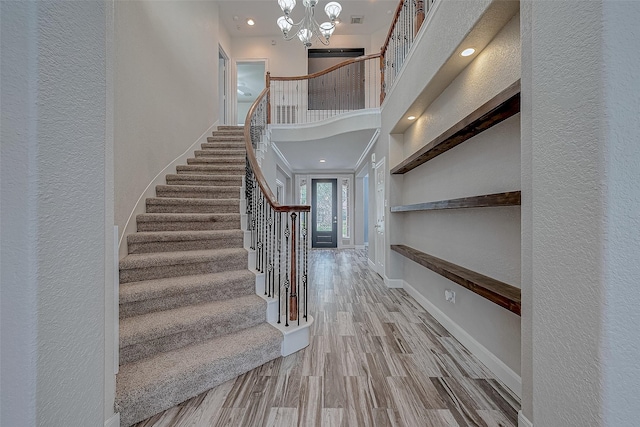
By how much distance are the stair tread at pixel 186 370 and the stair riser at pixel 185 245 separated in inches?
39.0

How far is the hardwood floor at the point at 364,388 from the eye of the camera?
146 cm

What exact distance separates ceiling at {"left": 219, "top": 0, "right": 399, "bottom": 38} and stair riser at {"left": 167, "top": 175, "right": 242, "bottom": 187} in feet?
15.2

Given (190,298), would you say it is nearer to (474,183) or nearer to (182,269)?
(182,269)

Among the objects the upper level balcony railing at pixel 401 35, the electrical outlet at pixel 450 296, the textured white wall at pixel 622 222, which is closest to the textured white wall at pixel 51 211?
the textured white wall at pixel 622 222

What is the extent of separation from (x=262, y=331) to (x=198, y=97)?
4.52 meters

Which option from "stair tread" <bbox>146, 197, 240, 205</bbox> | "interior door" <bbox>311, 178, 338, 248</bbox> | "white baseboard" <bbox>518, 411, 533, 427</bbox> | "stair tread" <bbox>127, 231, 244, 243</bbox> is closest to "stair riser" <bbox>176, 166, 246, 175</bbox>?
"stair tread" <bbox>146, 197, 240, 205</bbox>

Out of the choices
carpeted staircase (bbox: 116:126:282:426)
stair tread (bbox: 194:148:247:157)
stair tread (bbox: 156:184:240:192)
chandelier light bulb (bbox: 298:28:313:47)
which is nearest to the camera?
carpeted staircase (bbox: 116:126:282:426)

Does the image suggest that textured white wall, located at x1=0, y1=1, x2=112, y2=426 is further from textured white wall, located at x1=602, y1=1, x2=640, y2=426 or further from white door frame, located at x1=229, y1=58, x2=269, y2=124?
white door frame, located at x1=229, y1=58, x2=269, y2=124

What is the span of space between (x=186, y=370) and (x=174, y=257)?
1022mm

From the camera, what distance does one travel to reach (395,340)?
232cm

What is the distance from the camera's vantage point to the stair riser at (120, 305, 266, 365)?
5.41 ft

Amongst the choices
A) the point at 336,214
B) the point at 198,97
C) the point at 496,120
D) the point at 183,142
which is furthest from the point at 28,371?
the point at 336,214

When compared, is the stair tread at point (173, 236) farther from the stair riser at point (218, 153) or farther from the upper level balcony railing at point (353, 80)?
the upper level balcony railing at point (353, 80)

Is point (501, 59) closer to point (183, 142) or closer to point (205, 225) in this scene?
point (205, 225)
